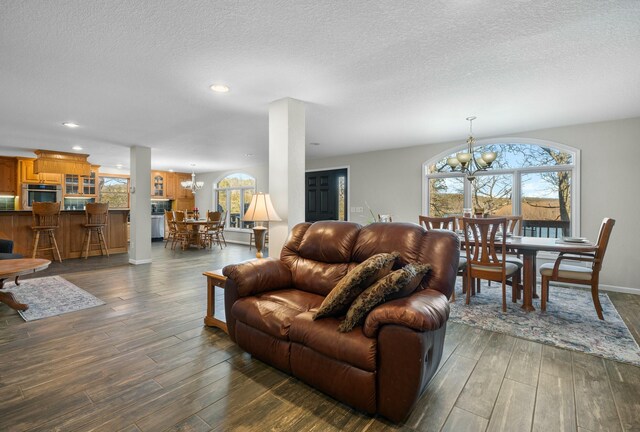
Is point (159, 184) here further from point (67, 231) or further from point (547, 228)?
point (547, 228)

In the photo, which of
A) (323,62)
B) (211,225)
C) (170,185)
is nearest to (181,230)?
(211,225)

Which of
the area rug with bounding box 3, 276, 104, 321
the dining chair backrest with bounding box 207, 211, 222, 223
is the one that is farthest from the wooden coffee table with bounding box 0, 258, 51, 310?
the dining chair backrest with bounding box 207, 211, 222, 223

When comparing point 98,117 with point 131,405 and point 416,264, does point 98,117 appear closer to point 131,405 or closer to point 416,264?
point 131,405

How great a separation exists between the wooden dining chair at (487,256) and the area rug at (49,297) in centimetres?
436

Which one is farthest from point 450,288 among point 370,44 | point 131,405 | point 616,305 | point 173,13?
point 616,305

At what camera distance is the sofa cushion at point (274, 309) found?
2.04 m

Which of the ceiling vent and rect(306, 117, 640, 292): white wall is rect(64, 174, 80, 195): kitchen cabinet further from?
rect(306, 117, 640, 292): white wall

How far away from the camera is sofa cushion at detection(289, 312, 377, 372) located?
5.33 ft

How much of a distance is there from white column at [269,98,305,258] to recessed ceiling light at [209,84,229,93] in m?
0.59

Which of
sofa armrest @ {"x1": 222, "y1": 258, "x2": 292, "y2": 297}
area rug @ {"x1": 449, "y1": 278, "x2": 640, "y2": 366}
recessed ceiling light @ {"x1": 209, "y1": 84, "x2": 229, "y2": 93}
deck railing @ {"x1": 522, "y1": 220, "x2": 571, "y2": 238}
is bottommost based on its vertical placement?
area rug @ {"x1": 449, "y1": 278, "x2": 640, "y2": 366}

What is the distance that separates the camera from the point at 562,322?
120 inches

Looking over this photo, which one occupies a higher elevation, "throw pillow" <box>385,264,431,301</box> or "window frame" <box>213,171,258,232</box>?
"window frame" <box>213,171,258,232</box>

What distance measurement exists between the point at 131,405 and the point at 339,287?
4.58ft

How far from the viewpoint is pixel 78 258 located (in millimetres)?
6445
